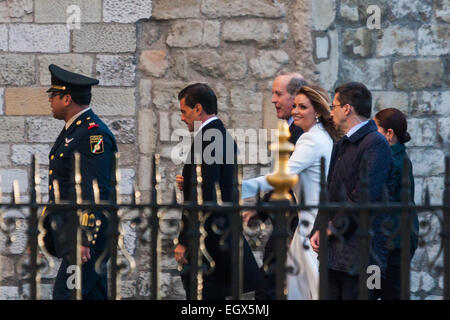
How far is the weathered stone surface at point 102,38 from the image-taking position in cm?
650

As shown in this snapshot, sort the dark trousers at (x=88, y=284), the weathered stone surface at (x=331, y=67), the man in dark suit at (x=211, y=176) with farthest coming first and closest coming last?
the weathered stone surface at (x=331, y=67)
the man in dark suit at (x=211, y=176)
the dark trousers at (x=88, y=284)

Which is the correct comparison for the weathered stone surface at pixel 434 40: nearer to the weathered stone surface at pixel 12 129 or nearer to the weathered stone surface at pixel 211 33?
the weathered stone surface at pixel 211 33

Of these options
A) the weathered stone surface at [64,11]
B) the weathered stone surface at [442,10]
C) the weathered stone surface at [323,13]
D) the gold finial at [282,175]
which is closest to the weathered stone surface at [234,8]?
the weathered stone surface at [323,13]

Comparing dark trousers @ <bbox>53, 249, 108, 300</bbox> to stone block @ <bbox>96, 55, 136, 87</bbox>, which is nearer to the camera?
dark trousers @ <bbox>53, 249, 108, 300</bbox>

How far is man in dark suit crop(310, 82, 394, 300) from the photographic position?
14.2 ft

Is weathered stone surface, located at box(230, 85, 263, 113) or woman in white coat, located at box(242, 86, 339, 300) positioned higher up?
weathered stone surface, located at box(230, 85, 263, 113)

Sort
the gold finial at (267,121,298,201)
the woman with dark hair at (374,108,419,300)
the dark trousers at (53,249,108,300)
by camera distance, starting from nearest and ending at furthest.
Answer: the gold finial at (267,121,298,201)
the dark trousers at (53,249,108,300)
the woman with dark hair at (374,108,419,300)

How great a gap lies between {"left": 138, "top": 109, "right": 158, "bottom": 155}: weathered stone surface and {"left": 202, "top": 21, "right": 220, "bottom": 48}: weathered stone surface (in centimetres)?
69

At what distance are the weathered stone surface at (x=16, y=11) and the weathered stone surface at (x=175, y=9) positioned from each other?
37.7 inches

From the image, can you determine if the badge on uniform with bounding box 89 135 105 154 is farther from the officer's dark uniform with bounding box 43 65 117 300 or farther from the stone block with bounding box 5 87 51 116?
the stone block with bounding box 5 87 51 116

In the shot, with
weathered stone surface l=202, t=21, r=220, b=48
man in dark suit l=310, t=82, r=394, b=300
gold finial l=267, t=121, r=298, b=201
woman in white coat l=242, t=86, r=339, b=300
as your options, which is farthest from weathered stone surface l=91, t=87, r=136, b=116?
gold finial l=267, t=121, r=298, b=201

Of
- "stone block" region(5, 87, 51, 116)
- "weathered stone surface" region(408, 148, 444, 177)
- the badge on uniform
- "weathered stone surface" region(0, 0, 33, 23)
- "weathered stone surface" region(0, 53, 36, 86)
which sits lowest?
"weathered stone surface" region(408, 148, 444, 177)

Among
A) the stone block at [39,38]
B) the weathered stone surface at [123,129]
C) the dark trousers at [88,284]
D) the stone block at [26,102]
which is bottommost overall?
Result: the dark trousers at [88,284]

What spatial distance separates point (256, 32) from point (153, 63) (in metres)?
0.83
